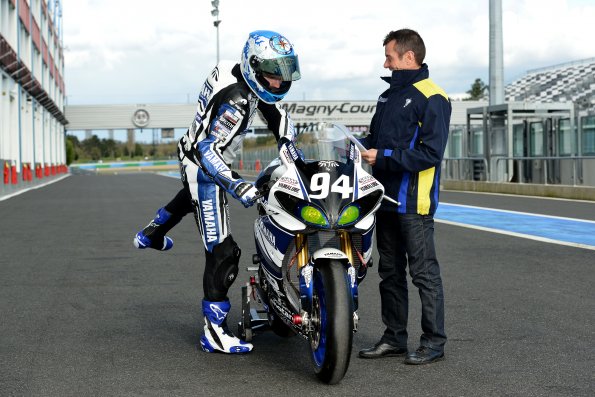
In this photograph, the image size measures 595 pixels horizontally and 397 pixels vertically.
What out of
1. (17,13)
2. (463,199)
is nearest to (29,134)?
(17,13)

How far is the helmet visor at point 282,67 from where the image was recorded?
4.89 metres

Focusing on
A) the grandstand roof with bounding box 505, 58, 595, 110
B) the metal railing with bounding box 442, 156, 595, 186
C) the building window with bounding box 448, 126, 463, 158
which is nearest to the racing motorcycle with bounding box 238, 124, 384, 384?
the metal railing with bounding box 442, 156, 595, 186

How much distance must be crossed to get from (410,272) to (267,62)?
1.42 m

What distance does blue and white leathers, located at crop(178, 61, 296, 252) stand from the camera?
4.99m

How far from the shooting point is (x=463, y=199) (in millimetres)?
21328

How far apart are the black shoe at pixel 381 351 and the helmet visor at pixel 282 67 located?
1.58m

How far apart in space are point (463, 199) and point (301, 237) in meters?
17.2

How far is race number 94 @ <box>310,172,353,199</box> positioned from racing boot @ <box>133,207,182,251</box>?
64.0 inches

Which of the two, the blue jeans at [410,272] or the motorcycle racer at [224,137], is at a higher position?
the motorcycle racer at [224,137]

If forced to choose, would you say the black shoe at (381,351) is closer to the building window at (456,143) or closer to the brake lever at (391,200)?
the brake lever at (391,200)


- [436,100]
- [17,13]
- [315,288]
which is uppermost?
[17,13]

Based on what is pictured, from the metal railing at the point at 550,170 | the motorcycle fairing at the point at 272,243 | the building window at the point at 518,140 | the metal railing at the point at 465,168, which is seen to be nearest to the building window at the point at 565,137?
the metal railing at the point at 550,170

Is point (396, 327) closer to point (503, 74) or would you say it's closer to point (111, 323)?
point (111, 323)

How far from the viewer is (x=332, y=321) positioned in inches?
166
